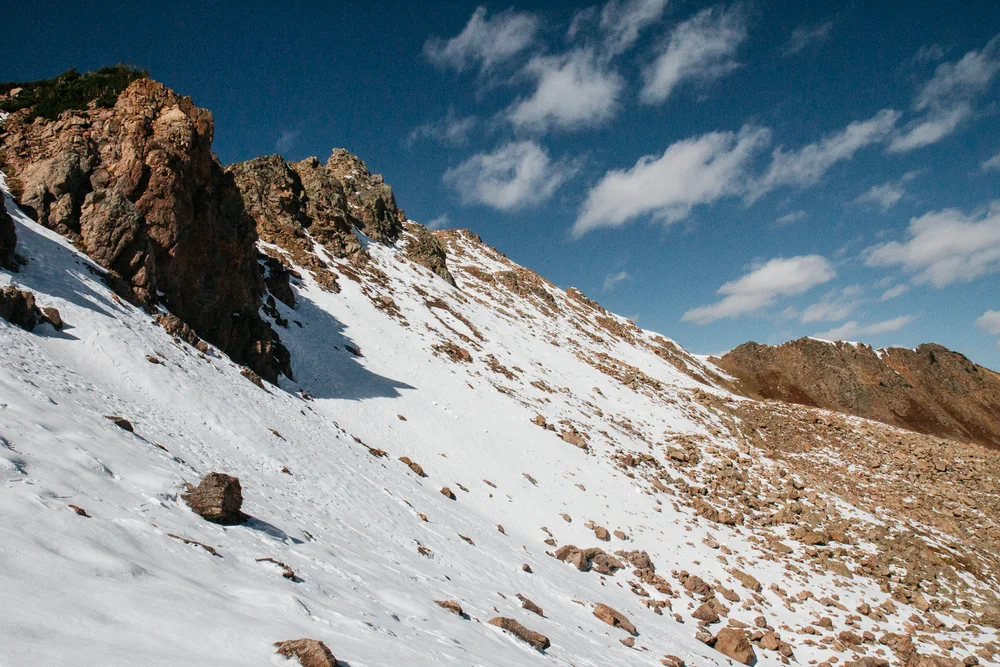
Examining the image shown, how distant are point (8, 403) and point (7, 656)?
291 inches

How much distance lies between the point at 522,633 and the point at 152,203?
20849mm

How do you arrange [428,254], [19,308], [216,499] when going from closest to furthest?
[216,499] → [19,308] → [428,254]

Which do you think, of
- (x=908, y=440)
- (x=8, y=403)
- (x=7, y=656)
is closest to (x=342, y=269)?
(x=8, y=403)

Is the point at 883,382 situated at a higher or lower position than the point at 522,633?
higher

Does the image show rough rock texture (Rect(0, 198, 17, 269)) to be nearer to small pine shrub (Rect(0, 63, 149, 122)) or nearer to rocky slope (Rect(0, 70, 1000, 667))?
rocky slope (Rect(0, 70, 1000, 667))

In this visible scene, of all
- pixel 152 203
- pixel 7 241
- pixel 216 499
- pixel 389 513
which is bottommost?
pixel 389 513

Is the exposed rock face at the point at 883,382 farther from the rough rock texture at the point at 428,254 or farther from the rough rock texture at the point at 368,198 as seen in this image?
the rough rock texture at the point at 368,198

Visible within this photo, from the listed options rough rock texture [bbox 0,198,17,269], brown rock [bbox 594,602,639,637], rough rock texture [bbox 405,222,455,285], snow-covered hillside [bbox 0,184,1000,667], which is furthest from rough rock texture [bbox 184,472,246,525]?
rough rock texture [bbox 405,222,455,285]

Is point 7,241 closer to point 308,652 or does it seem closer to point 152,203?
point 152,203

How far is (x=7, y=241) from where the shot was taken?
524 inches

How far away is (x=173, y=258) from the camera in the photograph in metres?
19.1

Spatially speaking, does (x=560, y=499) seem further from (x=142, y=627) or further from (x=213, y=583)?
A: (x=142, y=627)

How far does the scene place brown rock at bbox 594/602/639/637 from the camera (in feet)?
43.0

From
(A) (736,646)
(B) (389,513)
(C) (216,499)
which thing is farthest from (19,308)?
(A) (736,646)
